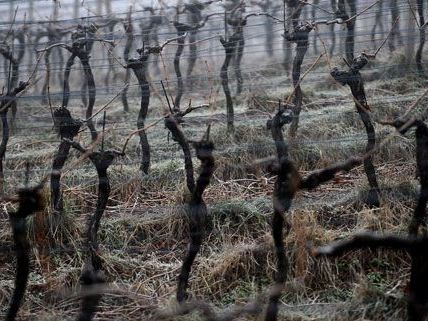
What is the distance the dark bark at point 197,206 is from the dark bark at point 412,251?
51cm

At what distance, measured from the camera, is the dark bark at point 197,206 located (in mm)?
2178

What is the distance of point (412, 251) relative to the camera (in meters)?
1.84

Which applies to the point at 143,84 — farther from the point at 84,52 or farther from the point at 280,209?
the point at 280,209

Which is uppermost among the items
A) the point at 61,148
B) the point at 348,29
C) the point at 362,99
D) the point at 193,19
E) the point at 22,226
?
the point at 193,19

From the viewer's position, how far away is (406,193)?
2.97m

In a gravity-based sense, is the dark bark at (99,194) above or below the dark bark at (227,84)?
below

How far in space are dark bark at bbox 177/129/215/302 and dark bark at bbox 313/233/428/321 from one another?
0.51m

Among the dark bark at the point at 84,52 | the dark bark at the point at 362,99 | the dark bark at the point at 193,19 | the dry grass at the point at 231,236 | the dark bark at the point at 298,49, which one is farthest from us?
the dark bark at the point at 193,19

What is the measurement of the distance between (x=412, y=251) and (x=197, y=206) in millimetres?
942

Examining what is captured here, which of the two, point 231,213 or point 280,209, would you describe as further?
point 231,213

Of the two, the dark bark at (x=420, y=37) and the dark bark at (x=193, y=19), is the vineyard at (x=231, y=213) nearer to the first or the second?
the dark bark at (x=420, y=37)

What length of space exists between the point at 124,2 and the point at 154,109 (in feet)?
3.56

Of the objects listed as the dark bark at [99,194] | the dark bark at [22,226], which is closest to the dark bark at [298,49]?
the dark bark at [99,194]

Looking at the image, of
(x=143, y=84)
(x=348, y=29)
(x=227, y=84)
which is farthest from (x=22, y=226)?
(x=348, y=29)
